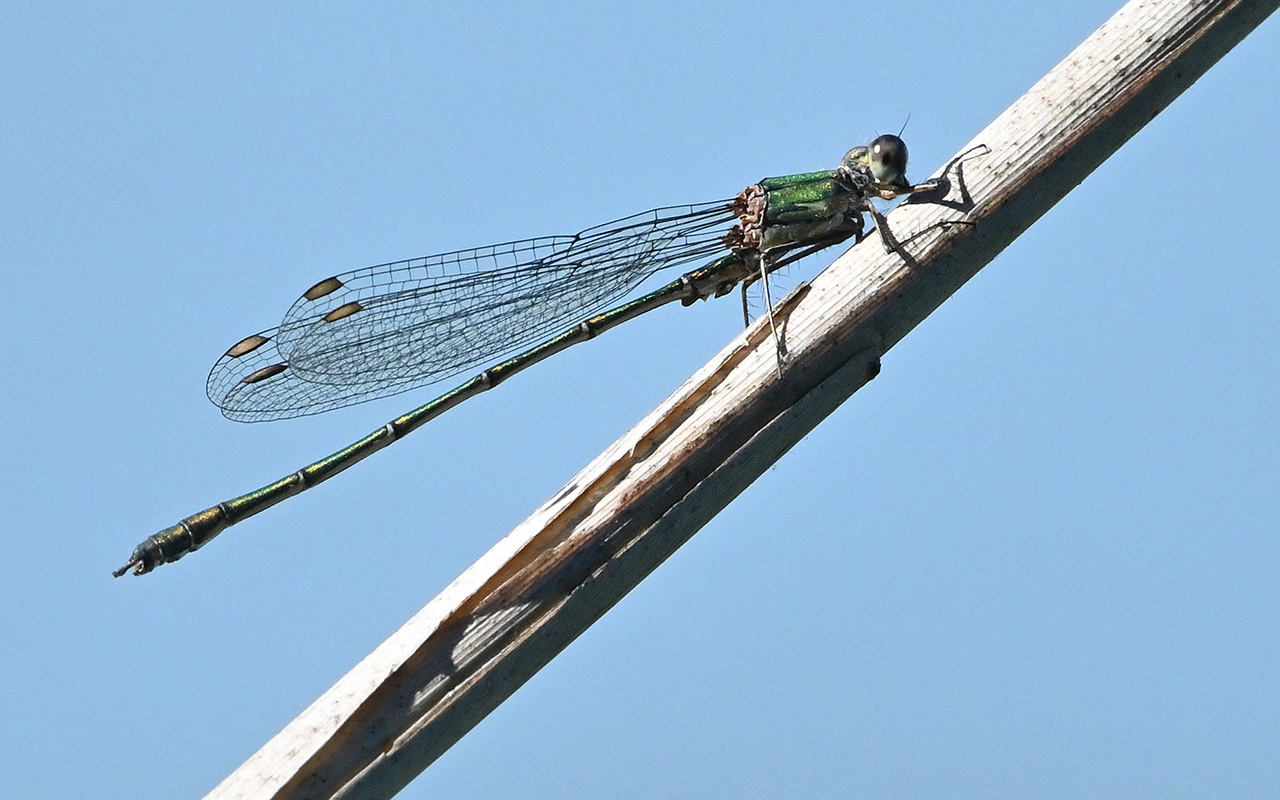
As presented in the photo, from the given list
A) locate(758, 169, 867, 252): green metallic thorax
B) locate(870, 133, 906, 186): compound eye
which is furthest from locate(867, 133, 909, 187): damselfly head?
locate(758, 169, 867, 252): green metallic thorax

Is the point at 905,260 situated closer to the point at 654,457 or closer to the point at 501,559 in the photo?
the point at 654,457

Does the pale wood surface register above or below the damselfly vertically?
below

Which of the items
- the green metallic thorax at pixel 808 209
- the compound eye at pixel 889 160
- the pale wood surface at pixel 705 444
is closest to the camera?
the pale wood surface at pixel 705 444

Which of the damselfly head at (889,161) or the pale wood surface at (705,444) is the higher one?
the damselfly head at (889,161)

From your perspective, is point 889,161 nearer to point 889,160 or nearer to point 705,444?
point 889,160

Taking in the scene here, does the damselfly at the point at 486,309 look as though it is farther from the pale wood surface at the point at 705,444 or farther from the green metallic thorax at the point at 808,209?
the pale wood surface at the point at 705,444

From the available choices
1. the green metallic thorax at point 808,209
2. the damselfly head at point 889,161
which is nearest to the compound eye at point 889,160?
the damselfly head at point 889,161

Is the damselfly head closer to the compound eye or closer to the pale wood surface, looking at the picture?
the compound eye

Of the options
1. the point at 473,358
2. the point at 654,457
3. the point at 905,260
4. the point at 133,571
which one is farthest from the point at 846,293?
the point at 133,571
